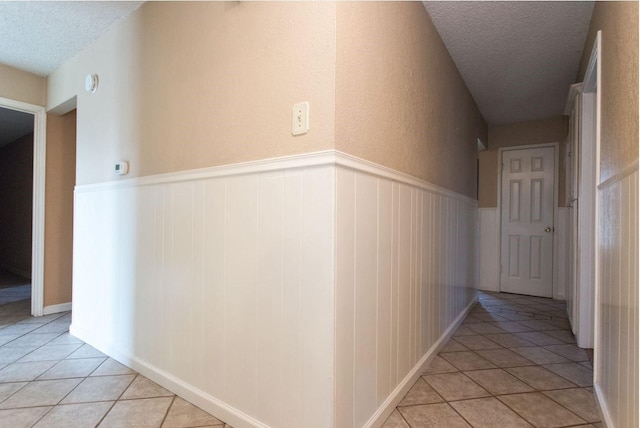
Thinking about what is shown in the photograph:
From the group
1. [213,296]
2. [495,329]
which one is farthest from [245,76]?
[495,329]

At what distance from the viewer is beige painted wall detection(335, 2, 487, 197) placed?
1.21m

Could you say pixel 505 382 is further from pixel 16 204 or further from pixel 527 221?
pixel 16 204

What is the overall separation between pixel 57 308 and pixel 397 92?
11.9 ft

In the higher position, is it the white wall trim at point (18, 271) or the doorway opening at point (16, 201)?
the doorway opening at point (16, 201)

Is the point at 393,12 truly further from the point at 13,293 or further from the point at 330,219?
the point at 13,293

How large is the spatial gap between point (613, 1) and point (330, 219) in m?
1.64

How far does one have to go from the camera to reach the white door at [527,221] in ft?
13.1

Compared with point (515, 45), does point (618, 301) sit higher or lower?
lower

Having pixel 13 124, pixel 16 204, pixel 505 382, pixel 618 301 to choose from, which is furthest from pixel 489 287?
pixel 16 204

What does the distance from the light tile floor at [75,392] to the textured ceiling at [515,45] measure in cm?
263

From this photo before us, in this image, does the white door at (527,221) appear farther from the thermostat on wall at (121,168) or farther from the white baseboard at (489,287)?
the thermostat on wall at (121,168)

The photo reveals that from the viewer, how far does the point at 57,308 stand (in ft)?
10.3

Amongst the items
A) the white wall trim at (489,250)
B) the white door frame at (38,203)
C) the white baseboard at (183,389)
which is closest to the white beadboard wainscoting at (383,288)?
the white baseboard at (183,389)

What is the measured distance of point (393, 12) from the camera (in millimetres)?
1581
